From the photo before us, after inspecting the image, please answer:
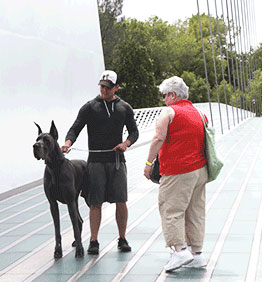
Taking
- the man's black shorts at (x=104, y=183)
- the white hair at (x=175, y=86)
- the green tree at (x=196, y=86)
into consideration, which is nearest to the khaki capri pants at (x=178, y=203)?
the white hair at (x=175, y=86)

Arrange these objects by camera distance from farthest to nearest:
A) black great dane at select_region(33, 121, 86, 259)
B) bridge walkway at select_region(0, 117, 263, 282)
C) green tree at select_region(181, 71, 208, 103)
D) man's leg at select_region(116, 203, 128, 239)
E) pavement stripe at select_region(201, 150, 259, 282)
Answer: green tree at select_region(181, 71, 208, 103)
man's leg at select_region(116, 203, 128, 239)
black great dane at select_region(33, 121, 86, 259)
bridge walkway at select_region(0, 117, 263, 282)
pavement stripe at select_region(201, 150, 259, 282)

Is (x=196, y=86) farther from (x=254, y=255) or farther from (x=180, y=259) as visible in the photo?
(x=180, y=259)

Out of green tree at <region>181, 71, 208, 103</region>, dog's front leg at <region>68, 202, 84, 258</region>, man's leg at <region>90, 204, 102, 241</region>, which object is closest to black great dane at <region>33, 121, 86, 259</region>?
dog's front leg at <region>68, 202, 84, 258</region>

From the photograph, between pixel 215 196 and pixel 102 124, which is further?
pixel 215 196

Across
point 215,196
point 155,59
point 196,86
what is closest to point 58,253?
point 215,196

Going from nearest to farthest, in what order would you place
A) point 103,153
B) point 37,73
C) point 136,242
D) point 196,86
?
point 103,153 < point 136,242 < point 37,73 < point 196,86

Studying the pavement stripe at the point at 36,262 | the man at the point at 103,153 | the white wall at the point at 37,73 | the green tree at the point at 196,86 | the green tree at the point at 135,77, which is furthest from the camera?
the green tree at the point at 196,86

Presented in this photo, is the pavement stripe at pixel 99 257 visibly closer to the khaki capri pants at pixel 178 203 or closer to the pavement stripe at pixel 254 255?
the khaki capri pants at pixel 178 203

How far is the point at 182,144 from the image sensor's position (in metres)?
4.89

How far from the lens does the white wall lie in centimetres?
1077

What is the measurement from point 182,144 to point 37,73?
760 cm

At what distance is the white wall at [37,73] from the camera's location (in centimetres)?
1077

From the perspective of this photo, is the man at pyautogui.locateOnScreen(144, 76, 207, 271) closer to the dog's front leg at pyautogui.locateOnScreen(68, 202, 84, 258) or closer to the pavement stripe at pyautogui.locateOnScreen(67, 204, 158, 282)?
the pavement stripe at pyautogui.locateOnScreen(67, 204, 158, 282)

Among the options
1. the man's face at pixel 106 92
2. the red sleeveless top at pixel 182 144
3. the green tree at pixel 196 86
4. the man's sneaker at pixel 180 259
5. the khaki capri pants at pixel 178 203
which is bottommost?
the green tree at pixel 196 86
